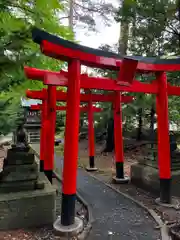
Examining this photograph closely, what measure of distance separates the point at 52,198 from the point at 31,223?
20.4 inches

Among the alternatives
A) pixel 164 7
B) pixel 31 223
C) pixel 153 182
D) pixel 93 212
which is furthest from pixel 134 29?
pixel 31 223

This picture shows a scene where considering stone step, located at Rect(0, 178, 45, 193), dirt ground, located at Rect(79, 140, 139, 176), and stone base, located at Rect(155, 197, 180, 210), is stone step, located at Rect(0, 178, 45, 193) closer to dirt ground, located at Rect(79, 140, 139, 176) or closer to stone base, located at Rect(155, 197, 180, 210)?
stone base, located at Rect(155, 197, 180, 210)

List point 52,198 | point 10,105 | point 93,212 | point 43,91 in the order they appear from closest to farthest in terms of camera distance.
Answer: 1. point 10,105
2. point 52,198
3. point 93,212
4. point 43,91

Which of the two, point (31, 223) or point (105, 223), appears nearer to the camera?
point (31, 223)

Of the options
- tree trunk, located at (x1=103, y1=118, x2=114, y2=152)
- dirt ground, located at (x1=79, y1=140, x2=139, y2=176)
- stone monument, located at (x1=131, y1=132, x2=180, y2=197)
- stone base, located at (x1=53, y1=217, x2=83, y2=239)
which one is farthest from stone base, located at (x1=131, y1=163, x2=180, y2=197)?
tree trunk, located at (x1=103, y1=118, x2=114, y2=152)

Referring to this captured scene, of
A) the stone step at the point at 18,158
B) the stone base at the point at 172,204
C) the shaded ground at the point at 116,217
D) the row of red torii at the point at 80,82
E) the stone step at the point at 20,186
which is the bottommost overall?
the shaded ground at the point at 116,217

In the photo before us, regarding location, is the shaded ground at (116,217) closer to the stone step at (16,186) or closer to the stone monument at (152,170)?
the stone monument at (152,170)

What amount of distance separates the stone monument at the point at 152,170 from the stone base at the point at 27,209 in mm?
2969

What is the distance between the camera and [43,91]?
23.2 feet

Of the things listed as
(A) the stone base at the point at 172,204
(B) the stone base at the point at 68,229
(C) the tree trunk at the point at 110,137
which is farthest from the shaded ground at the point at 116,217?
(C) the tree trunk at the point at 110,137

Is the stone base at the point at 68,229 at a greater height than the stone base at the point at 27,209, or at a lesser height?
lesser

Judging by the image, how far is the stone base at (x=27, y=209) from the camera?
3.69m

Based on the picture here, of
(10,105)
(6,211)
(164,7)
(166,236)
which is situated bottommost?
(166,236)

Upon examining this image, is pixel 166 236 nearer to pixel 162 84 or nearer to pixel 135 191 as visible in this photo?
pixel 135 191
